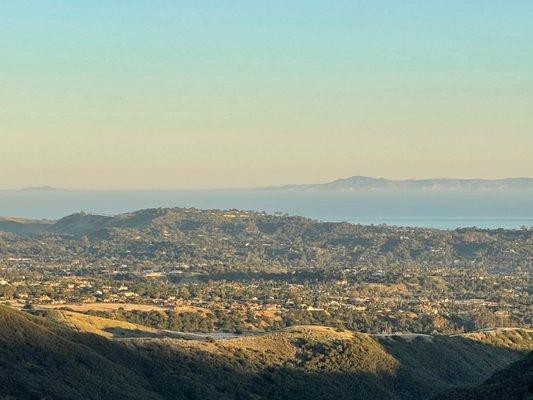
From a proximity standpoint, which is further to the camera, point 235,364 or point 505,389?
point 235,364

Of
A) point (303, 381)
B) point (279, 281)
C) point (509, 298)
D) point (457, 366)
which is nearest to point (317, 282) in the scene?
point (279, 281)

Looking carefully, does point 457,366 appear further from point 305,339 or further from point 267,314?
point 267,314

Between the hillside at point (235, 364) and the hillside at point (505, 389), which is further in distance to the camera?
the hillside at point (235, 364)

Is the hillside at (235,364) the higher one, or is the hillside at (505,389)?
the hillside at (505,389)

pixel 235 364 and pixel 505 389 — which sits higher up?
pixel 505 389

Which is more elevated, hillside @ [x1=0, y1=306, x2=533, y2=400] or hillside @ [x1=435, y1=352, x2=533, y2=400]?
hillside @ [x1=435, y1=352, x2=533, y2=400]
